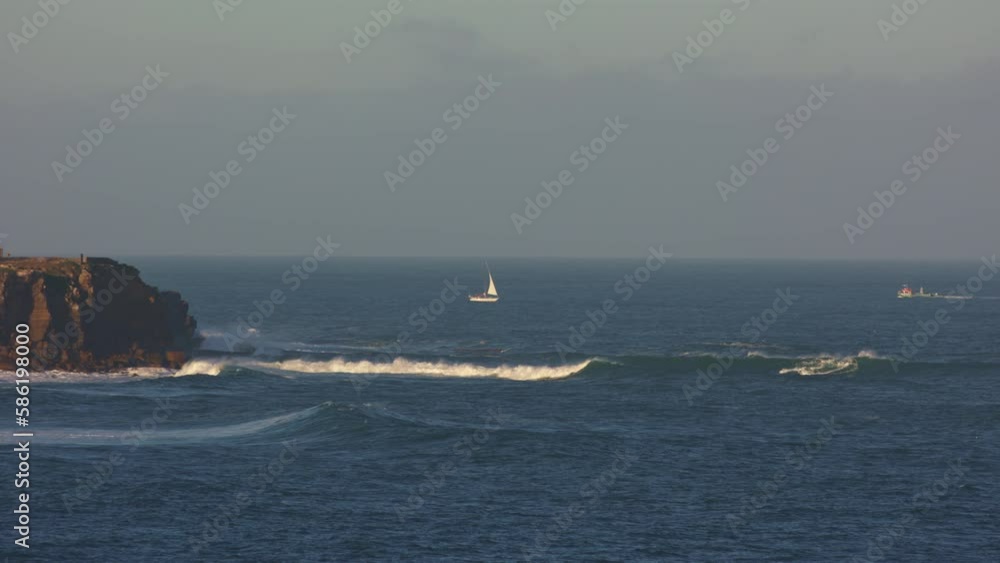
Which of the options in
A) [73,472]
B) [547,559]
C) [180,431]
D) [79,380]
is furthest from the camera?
[79,380]

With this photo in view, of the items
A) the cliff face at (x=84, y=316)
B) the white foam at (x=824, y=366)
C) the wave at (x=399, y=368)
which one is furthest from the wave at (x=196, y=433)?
the white foam at (x=824, y=366)

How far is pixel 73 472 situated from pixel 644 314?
116 metres

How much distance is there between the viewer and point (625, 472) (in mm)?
54875

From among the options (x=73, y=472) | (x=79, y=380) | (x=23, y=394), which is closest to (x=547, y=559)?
(x=73, y=472)

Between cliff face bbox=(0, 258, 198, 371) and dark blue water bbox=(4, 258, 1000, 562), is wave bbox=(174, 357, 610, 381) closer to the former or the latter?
dark blue water bbox=(4, 258, 1000, 562)

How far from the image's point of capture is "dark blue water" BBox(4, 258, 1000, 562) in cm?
4322

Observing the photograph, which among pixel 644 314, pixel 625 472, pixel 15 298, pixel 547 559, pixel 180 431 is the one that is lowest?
pixel 547 559

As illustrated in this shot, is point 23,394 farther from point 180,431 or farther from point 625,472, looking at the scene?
point 625,472

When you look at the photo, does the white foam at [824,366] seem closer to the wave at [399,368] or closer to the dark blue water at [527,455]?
the dark blue water at [527,455]

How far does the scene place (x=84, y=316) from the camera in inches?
3541

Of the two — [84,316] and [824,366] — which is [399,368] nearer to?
[84,316]

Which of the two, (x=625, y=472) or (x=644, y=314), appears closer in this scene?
(x=625, y=472)

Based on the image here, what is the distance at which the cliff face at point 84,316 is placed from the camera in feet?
288

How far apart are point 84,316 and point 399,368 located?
1065 inches
